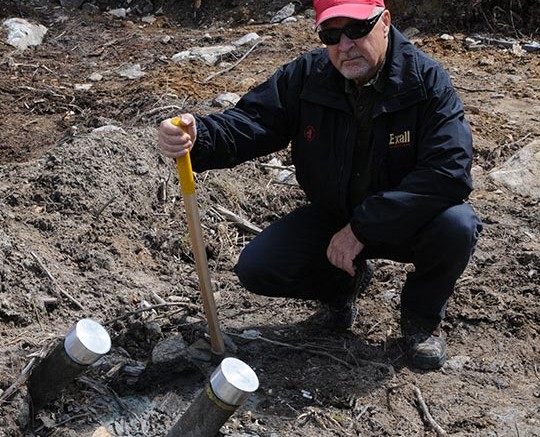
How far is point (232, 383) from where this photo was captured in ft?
10.1

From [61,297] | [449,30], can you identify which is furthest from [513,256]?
[449,30]

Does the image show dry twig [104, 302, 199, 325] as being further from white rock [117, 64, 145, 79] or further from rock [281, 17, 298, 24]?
rock [281, 17, 298, 24]

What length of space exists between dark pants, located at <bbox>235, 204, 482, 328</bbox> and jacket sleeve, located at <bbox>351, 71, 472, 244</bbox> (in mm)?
159

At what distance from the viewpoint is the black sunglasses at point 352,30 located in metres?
3.73

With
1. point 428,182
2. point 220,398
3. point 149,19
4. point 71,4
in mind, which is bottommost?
point 149,19

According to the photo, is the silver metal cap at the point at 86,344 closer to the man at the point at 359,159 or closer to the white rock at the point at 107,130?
the man at the point at 359,159

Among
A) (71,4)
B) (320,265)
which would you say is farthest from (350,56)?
(71,4)

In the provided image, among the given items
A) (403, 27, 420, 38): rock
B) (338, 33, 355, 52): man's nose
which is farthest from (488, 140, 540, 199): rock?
(403, 27, 420, 38): rock

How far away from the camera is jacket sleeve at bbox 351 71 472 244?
3715mm

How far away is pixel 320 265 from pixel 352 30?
1.04 meters

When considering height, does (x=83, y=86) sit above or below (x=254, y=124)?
below

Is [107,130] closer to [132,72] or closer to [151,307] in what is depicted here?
[151,307]

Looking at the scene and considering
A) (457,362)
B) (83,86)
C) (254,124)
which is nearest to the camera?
(254,124)

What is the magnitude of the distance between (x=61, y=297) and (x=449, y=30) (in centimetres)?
575
